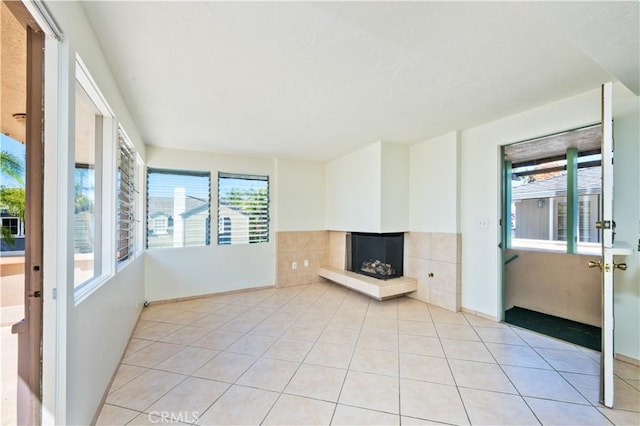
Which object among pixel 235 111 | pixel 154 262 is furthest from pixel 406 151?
pixel 154 262

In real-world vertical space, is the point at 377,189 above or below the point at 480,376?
above

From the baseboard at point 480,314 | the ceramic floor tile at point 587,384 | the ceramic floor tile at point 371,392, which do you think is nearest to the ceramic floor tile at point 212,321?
the ceramic floor tile at point 371,392

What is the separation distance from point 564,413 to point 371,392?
1125 millimetres

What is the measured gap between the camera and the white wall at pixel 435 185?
10.8 ft

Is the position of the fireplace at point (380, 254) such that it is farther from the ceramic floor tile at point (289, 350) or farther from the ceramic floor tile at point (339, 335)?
the ceramic floor tile at point (289, 350)

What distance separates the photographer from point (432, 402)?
1691mm

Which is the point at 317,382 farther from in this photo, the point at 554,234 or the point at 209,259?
the point at 554,234

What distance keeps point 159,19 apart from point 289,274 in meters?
3.85

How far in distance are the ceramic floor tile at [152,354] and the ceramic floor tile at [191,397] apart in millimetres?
485

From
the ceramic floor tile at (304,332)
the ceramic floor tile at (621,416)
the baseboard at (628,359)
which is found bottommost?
the ceramic floor tile at (304,332)

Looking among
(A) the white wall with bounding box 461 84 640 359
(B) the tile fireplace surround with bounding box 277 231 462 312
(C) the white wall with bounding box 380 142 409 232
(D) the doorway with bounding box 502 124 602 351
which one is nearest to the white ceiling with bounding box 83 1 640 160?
(A) the white wall with bounding box 461 84 640 359

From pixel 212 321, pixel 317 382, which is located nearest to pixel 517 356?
pixel 317 382

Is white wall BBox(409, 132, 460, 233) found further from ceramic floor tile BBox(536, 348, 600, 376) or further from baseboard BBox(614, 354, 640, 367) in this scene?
baseboard BBox(614, 354, 640, 367)

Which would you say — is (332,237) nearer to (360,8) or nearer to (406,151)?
(406,151)
